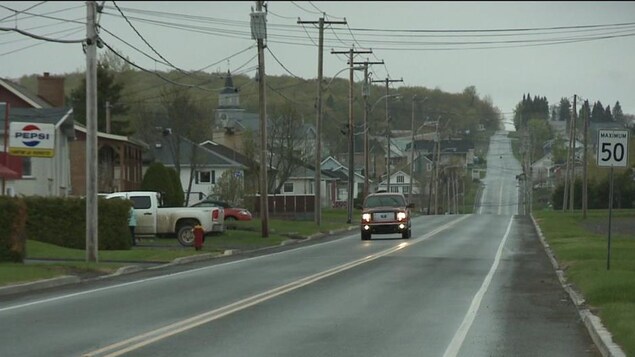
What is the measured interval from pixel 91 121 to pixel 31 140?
6654mm

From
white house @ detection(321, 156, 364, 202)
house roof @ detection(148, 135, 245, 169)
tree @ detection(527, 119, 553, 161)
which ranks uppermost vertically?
tree @ detection(527, 119, 553, 161)

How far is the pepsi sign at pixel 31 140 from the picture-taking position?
34.4m

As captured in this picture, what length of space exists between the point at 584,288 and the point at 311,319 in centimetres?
655

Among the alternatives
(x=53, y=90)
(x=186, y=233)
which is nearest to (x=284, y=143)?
(x=53, y=90)

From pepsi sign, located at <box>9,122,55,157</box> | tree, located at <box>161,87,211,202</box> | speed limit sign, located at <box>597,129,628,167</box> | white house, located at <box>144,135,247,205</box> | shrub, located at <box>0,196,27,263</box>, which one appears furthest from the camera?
white house, located at <box>144,135,247,205</box>

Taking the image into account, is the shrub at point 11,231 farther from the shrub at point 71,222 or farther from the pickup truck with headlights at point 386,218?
the pickup truck with headlights at point 386,218

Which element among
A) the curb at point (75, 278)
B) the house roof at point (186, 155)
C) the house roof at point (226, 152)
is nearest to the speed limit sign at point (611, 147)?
the curb at point (75, 278)

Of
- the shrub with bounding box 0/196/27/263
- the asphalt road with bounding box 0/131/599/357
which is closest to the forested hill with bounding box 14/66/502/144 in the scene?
the shrub with bounding box 0/196/27/263

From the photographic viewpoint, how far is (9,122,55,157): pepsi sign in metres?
34.4

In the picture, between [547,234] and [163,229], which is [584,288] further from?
[547,234]

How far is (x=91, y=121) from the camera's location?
29.2 metres

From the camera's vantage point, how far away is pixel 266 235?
1796 inches

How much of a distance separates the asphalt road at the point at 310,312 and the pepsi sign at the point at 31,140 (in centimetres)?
757

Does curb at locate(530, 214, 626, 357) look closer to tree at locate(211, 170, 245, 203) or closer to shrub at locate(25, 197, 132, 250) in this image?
shrub at locate(25, 197, 132, 250)
